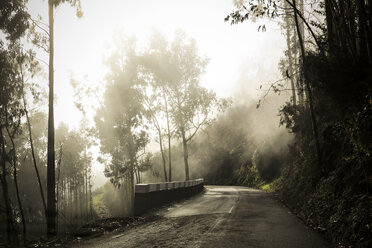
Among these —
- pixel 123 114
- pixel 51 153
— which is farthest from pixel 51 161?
pixel 123 114

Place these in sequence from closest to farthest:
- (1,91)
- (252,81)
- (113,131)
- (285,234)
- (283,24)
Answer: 1. (285,234)
2. (1,91)
3. (283,24)
4. (113,131)
5. (252,81)

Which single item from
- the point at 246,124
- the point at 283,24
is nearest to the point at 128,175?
the point at 283,24

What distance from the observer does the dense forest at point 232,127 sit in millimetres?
8172

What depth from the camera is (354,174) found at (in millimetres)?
7535

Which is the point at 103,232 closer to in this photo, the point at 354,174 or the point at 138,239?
the point at 138,239

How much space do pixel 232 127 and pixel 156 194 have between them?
48353mm

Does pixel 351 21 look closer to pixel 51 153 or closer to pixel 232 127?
pixel 51 153

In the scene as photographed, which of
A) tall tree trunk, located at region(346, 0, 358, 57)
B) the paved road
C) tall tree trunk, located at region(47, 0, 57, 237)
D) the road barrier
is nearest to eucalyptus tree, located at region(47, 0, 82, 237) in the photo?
tall tree trunk, located at region(47, 0, 57, 237)

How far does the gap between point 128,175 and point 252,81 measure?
4938 centimetres

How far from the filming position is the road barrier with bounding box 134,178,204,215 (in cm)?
1312

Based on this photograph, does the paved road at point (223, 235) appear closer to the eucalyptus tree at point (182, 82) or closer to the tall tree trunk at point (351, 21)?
the tall tree trunk at point (351, 21)

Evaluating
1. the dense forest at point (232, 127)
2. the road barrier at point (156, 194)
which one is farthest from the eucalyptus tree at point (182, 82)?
the road barrier at point (156, 194)

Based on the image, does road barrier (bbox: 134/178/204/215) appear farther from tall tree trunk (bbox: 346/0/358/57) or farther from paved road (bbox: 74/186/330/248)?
tall tree trunk (bbox: 346/0/358/57)

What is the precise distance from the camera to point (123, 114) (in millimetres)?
33656
